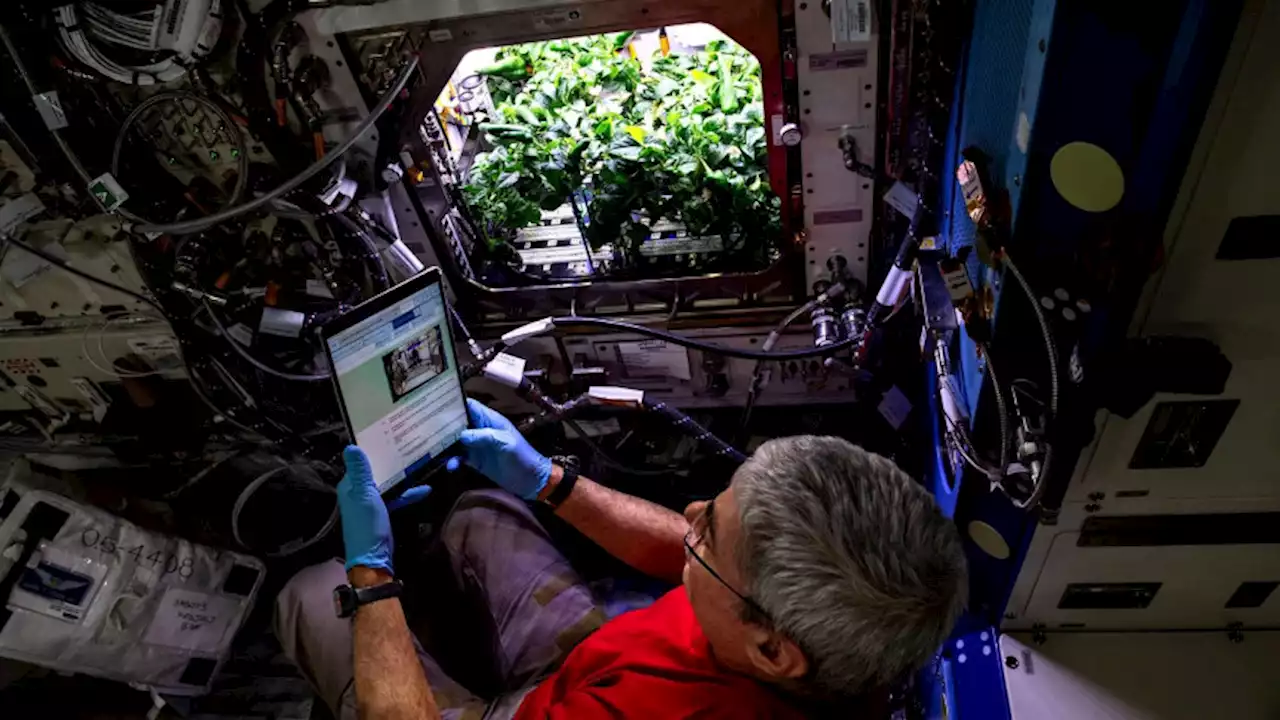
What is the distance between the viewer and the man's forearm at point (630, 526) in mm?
2402

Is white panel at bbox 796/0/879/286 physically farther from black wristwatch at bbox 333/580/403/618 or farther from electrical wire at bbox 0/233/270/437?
electrical wire at bbox 0/233/270/437

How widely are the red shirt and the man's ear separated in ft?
0.39

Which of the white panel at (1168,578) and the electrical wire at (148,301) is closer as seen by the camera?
the white panel at (1168,578)

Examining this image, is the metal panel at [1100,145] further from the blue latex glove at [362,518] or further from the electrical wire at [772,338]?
the blue latex glove at [362,518]

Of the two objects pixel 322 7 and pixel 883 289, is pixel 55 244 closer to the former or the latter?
pixel 322 7

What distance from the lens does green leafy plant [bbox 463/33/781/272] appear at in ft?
8.95

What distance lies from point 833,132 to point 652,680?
147 cm

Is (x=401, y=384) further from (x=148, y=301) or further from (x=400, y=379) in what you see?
(x=148, y=301)

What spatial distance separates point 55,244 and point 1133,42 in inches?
121

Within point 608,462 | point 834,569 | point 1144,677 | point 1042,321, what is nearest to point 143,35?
point 608,462

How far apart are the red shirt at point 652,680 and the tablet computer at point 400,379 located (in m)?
0.81

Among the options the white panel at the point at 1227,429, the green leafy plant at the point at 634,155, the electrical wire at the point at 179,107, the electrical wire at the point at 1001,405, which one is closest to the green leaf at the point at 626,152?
the green leafy plant at the point at 634,155

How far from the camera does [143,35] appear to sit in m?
2.20

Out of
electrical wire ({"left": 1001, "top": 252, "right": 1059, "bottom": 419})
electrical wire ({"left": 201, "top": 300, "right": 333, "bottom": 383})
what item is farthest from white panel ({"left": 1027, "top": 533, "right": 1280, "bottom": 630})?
electrical wire ({"left": 201, "top": 300, "right": 333, "bottom": 383})
